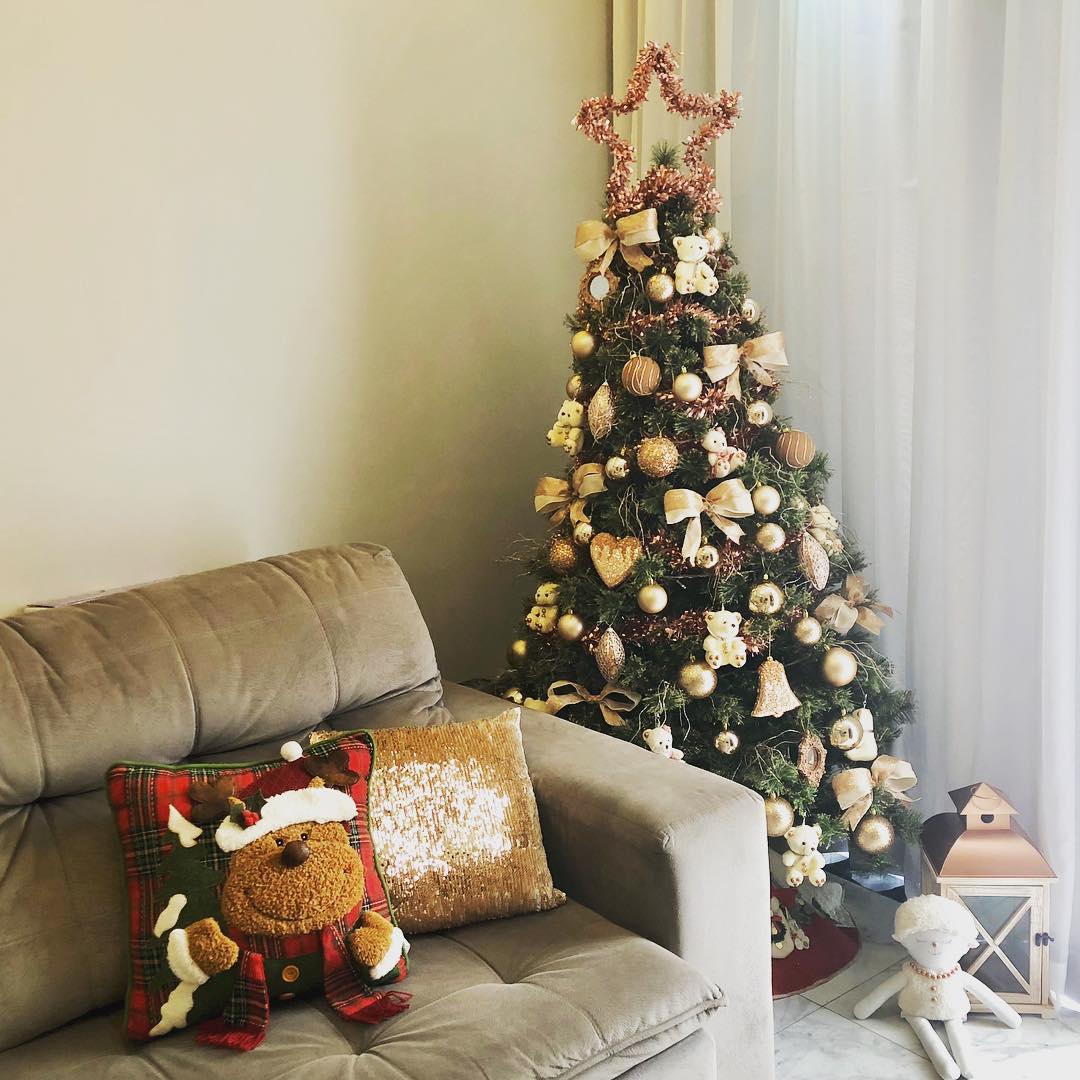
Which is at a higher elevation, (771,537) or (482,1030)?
(771,537)

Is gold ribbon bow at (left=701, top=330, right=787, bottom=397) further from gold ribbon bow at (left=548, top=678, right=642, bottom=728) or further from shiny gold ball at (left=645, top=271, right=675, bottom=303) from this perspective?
gold ribbon bow at (left=548, top=678, right=642, bottom=728)

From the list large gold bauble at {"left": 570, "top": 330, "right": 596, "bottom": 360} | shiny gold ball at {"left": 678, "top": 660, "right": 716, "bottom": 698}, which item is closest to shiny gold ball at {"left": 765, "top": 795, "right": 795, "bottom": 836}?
shiny gold ball at {"left": 678, "top": 660, "right": 716, "bottom": 698}

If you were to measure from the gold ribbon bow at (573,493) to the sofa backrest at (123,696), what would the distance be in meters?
0.42

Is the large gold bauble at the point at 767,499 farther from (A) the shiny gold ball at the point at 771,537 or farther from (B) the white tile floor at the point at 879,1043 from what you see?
(B) the white tile floor at the point at 879,1043

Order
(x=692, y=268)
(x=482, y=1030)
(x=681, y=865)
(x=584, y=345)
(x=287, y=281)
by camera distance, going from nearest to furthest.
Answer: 1. (x=482, y=1030)
2. (x=681, y=865)
3. (x=692, y=268)
4. (x=584, y=345)
5. (x=287, y=281)

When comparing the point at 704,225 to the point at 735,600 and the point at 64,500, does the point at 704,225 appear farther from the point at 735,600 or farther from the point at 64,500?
the point at 64,500

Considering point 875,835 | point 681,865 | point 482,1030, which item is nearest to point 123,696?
point 482,1030

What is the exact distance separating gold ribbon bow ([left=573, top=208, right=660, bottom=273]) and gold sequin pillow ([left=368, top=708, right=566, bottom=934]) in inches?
39.4

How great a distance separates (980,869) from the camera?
2.05 meters

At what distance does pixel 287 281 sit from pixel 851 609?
1364 millimetres

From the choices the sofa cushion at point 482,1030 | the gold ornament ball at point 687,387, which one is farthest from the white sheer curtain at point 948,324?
the sofa cushion at point 482,1030

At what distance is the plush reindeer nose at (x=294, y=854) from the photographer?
145cm

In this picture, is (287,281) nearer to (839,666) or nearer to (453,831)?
(453,831)

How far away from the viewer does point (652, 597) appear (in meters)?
2.08
